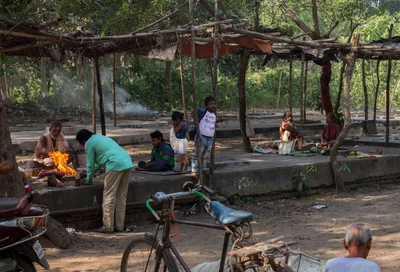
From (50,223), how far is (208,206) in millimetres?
3175

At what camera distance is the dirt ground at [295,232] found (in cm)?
655

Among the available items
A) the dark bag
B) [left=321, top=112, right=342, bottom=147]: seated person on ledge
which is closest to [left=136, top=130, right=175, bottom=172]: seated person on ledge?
the dark bag

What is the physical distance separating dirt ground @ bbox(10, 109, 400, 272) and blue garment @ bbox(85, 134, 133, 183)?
0.94 metres

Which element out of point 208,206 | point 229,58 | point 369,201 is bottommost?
point 369,201

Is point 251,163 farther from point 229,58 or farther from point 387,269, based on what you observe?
point 229,58

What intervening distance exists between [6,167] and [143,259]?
2.47 meters

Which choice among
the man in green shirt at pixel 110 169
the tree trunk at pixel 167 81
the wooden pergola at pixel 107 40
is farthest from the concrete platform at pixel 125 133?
the tree trunk at pixel 167 81

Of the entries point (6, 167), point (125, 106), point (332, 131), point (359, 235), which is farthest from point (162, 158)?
point (125, 106)

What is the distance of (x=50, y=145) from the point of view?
9.14 m

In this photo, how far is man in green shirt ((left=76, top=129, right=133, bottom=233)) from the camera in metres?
7.38

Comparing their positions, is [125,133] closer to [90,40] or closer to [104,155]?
[90,40]

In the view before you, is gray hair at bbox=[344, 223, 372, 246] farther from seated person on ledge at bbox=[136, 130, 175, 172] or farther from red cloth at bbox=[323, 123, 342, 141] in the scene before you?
red cloth at bbox=[323, 123, 342, 141]

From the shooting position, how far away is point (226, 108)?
96.8 feet

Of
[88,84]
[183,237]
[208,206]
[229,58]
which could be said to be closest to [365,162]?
[183,237]
